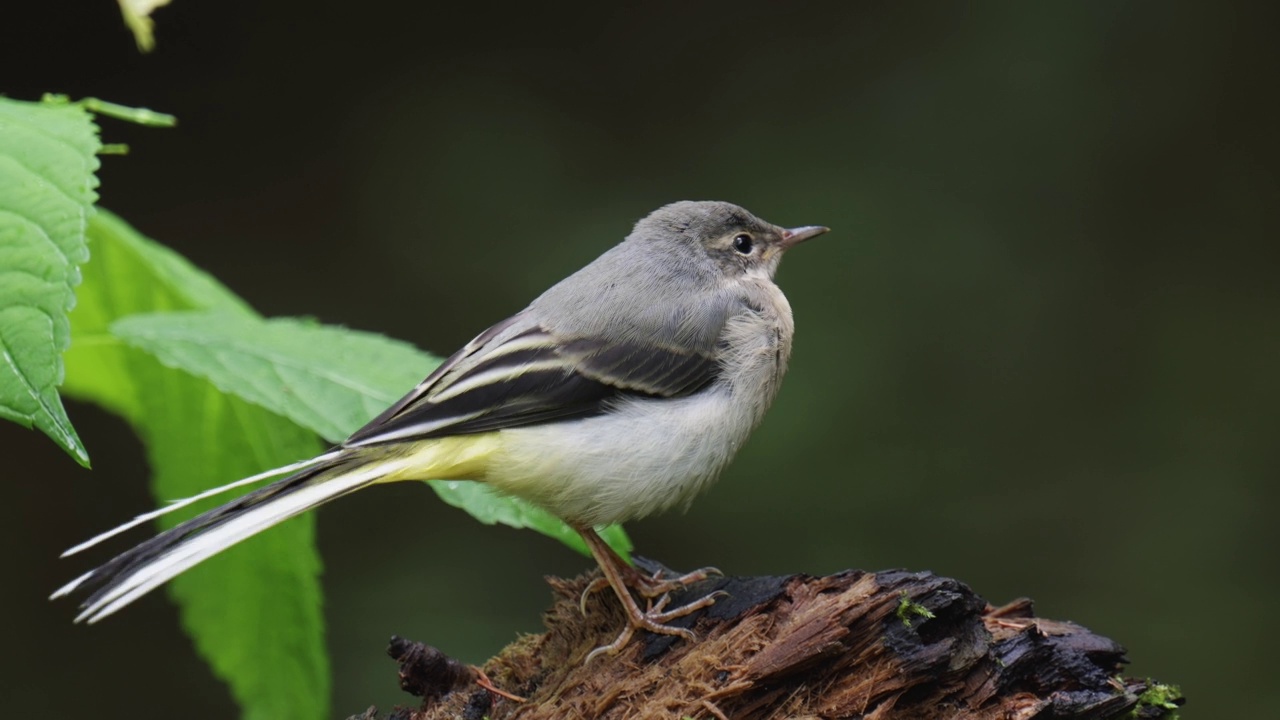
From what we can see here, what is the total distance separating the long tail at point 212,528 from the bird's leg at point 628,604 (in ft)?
2.37

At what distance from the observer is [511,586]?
24.1ft

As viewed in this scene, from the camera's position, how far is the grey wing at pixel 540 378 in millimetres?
3465

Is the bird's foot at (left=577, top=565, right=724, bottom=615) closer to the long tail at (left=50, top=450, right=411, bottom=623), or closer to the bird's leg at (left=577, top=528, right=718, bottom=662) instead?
the bird's leg at (left=577, top=528, right=718, bottom=662)

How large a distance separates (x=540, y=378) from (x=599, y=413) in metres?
0.23

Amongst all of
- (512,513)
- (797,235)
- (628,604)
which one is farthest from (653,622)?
(797,235)

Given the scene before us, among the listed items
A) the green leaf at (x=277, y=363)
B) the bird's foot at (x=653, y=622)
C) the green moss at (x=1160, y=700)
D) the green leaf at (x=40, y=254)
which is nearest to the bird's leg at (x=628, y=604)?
the bird's foot at (x=653, y=622)

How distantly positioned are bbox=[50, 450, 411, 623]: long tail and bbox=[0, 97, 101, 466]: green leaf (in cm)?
44

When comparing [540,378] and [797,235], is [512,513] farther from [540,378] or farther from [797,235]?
[797,235]

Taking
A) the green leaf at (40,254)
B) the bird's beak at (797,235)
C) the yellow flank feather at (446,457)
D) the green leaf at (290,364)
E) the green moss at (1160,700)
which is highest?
the bird's beak at (797,235)

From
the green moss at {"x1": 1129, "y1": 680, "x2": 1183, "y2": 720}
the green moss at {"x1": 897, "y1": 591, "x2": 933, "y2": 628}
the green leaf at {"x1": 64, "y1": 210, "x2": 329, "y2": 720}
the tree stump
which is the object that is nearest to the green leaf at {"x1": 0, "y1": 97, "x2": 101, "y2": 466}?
the green leaf at {"x1": 64, "y1": 210, "x2": 329, "y2": 720}

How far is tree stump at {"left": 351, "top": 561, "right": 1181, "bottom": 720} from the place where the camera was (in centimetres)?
277

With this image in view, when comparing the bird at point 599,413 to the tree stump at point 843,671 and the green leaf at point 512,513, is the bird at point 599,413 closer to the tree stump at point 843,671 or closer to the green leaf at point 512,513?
the green leaf at point 512,513

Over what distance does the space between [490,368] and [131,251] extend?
3.53 feet

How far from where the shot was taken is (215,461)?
3270 millimetres
